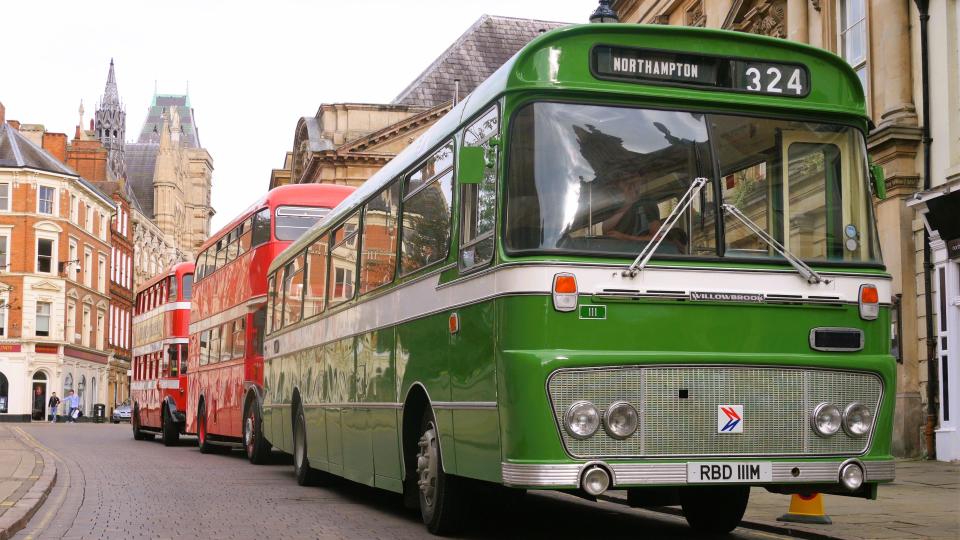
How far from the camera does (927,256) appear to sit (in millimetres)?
19328

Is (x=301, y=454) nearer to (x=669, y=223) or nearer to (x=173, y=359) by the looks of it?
(x=669, y=223)

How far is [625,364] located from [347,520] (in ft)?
14.3

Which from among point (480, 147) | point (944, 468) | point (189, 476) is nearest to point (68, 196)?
point (189, 476)

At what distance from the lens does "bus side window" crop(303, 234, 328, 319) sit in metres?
14.3

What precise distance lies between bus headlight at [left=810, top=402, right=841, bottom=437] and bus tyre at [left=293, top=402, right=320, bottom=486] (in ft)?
27.5

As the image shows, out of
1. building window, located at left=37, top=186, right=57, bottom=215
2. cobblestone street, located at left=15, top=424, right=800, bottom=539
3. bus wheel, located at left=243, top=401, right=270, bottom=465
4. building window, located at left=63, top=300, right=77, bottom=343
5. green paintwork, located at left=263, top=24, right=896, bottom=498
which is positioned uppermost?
building window, located at left=37, top=186, right=57, bottom=215

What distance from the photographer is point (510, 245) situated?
8.16m

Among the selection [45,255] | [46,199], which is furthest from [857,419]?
[45,255]

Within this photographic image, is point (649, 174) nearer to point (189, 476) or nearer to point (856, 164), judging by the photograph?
point (856, 164)

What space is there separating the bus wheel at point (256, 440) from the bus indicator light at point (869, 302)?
14.0 m

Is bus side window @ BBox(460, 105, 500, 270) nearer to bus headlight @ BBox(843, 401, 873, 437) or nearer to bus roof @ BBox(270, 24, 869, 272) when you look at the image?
bus roof @ BBox(270, 24, 869, 272)

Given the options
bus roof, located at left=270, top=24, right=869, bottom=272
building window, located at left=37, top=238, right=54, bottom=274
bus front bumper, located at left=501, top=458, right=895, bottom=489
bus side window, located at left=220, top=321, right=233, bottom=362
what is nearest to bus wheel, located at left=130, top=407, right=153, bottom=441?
bus side window, located at left=220, top=321, right=233, bottom=362

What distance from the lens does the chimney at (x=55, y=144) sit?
84.9 metres

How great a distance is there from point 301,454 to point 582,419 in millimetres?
8640
